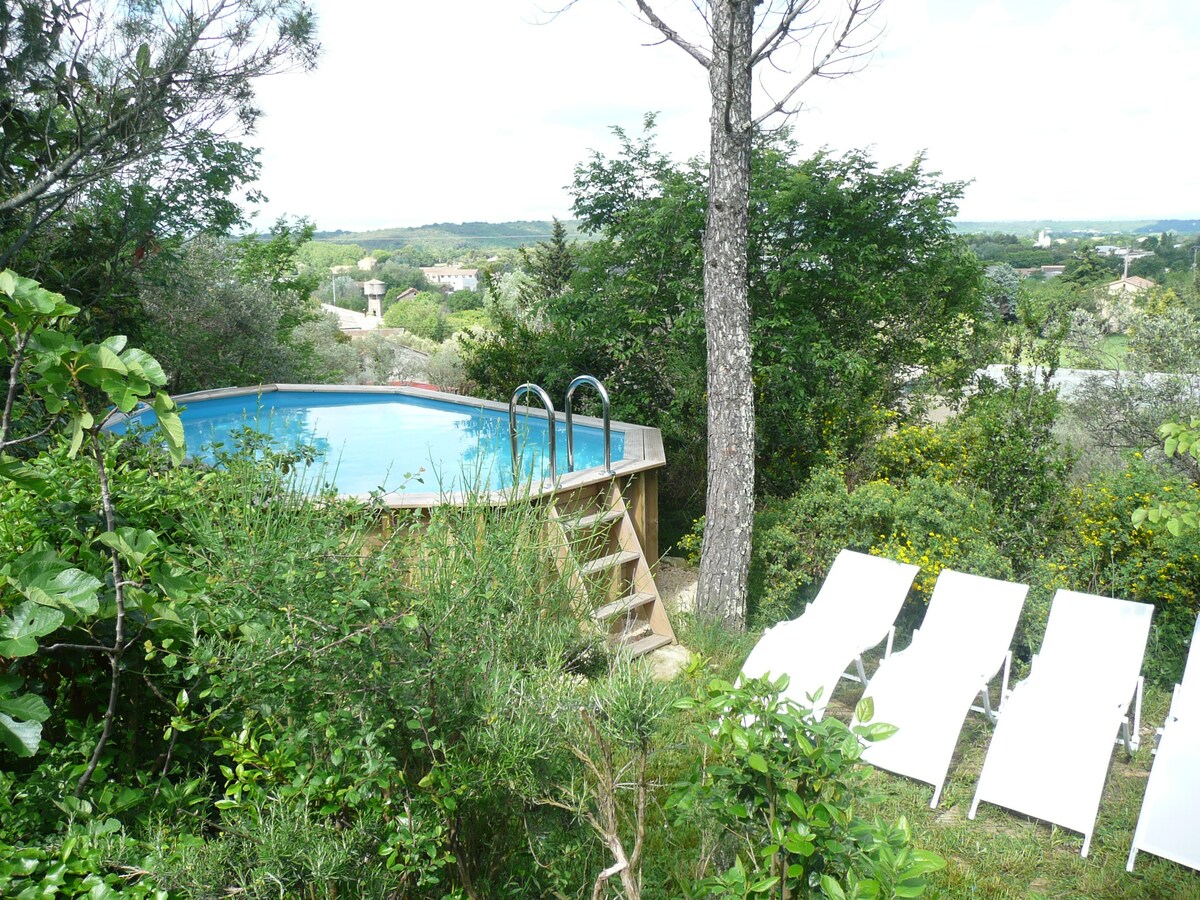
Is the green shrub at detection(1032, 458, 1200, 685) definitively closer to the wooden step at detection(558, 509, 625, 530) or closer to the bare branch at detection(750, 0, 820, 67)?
the wooden step at detection(558, 509, 625, 530)

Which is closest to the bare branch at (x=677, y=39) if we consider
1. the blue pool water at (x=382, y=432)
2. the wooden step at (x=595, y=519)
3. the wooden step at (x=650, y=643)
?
the wooden step at (x=595, y=519)

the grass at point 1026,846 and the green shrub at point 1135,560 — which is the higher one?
the green shrub at point 1135,560

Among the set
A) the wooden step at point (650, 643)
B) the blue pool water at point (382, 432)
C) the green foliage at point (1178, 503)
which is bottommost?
the wooden step at point (650, 643)

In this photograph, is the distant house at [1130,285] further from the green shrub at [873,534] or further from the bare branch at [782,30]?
the bare branch at [782,30]

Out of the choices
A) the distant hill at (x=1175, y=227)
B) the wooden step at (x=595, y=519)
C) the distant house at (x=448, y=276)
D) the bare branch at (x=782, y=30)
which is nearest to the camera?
the wooden step at (x=595, y=519)

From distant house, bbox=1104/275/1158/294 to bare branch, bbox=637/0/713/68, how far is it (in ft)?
36.5

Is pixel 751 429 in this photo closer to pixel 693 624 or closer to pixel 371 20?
pixel 693 624

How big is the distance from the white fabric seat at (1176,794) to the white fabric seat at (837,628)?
1421 millimetres

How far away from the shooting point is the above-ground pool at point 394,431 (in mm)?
7504

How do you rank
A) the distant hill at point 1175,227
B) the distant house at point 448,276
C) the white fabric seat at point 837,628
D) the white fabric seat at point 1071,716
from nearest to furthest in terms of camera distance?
the white fabric seat at point 1071,716 < the white fabric seat at point 837,628 < the distant hill at point 1175,227 < the distant house at point 448,276

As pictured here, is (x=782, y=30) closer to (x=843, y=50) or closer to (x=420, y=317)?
(x=843, y=50)

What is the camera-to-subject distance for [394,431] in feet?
33.7

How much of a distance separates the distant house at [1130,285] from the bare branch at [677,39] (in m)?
11.1

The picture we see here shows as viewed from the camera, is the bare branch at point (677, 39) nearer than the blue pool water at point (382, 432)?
Yes
